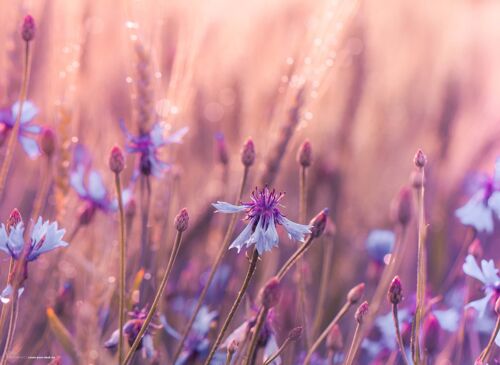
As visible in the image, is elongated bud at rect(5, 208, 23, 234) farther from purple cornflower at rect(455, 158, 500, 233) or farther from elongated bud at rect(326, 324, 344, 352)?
purple cornflower at rect(455, 158, 500, 233)

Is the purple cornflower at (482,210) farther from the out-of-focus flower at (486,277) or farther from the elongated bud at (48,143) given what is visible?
the elongated bud at (48,143)

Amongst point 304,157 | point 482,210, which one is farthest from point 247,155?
point 482,210

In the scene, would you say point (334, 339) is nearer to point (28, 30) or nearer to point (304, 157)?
point (304, 157)

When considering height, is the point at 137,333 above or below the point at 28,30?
below

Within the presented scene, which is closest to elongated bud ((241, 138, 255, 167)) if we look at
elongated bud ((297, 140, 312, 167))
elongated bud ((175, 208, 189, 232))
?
elongated bud ((297, 140, 312, 167))

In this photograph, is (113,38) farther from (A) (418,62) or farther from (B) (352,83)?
(A) (418,62)

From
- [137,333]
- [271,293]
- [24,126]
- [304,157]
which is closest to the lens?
[271,293]

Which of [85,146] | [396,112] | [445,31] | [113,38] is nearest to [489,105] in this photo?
[396,112]
